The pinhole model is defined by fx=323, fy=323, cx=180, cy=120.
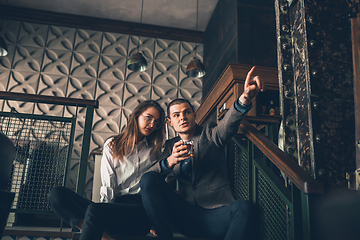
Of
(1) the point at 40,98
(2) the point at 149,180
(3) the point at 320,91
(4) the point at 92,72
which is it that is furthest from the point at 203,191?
(4) the point at 92,72

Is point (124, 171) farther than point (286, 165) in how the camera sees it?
Yes

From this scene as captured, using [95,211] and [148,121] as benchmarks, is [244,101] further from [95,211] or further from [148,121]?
[95,211]

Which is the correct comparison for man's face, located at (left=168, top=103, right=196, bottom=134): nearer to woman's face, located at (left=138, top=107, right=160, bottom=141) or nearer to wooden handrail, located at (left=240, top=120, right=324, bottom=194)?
woman's face, located at (left=138, top=107, right=160, bottom=141)

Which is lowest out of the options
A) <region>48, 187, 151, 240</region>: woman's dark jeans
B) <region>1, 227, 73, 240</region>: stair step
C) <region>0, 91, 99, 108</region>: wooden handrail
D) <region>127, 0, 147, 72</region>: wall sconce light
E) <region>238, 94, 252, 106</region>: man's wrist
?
<region>1, 227, 73, 240</region>: stair step

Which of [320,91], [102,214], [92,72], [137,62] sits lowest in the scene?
[102,214]

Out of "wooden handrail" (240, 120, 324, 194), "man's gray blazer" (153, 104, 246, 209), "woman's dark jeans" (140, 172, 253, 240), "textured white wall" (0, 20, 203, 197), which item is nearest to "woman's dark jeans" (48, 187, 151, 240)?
"woman's dark jeans" (140, 172, 253, 240)

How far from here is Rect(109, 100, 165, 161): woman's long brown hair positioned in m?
2.30

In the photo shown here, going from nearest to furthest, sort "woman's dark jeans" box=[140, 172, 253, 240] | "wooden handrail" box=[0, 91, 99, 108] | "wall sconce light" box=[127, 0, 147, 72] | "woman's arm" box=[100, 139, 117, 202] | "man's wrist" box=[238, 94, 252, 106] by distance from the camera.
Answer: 1. "woman's dark jeans" box=[140, 172, 253, 240]
2. "man's wrist" box=[238, 94, 252, 106]
3. "woman's arm" box=[100, 139, 117, 202]
4. "wooden handrail" box=[0, 91, 99, 108]
5. "wall sconce light" box=[127, 0, 147, 72]

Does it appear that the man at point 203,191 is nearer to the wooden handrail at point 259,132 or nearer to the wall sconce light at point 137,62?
the wooden handrail at point 259,132

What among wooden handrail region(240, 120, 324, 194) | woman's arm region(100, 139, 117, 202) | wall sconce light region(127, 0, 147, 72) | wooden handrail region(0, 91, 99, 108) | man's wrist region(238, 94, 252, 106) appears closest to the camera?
wooden handrail region(240, 120, 324, 194)

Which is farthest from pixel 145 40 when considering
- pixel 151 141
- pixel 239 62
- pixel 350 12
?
pixel 350 12

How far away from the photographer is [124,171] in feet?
7.35

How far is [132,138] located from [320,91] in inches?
51.5

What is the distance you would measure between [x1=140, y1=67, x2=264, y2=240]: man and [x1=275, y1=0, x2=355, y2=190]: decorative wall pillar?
0.28 meters
